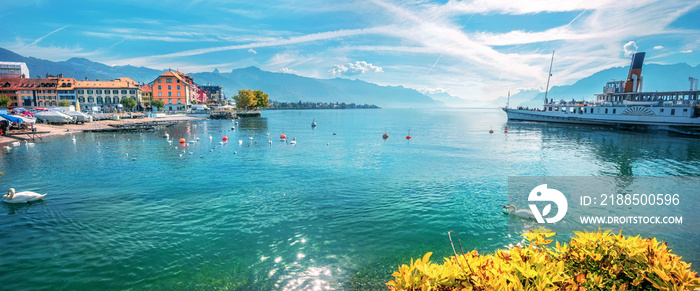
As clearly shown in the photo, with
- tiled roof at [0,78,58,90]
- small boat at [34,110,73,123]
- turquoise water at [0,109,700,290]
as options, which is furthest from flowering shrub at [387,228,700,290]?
tiled roof at [0,78,58,90]

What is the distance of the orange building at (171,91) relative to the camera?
368ft

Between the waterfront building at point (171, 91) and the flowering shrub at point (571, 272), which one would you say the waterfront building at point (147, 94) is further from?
the flowering shrub at point (571, 272)

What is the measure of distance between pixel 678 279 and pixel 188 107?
13783cm

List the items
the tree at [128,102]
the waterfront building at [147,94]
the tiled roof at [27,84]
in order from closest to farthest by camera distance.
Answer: the tiled roof at [27,84] → the tree at [128,102] → the waterfront building at [147,94]

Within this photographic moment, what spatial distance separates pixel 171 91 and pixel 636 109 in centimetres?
13784

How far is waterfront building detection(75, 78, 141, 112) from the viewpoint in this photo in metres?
104

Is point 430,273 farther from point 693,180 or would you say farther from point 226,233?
point 693,180

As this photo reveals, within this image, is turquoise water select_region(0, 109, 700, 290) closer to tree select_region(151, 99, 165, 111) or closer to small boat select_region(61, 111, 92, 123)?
small boat select_region(61, 111, 92, 123)

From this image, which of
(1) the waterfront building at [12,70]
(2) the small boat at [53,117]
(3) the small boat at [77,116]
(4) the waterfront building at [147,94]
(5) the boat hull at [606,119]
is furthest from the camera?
(1) the waterfront building at [12,70]

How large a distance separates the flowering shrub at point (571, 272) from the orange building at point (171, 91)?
127m

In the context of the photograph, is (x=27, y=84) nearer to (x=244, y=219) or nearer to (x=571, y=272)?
(x=244, y=219)

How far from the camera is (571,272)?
14.3 feet

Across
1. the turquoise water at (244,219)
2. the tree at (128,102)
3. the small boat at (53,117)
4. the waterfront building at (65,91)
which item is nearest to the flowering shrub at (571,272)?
the turquoise water at (244,219)

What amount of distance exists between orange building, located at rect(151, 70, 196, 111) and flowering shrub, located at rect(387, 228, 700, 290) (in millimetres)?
127069
